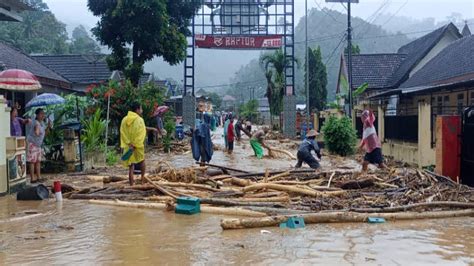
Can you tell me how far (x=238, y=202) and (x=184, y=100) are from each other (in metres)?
27.0

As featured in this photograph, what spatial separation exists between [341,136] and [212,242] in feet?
52.6

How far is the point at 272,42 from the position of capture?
35125mm

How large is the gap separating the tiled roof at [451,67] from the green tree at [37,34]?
3370cm

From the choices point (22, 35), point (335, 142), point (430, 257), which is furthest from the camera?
point (22, 35)

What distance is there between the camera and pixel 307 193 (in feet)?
30.5

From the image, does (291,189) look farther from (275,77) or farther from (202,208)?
(275,77)

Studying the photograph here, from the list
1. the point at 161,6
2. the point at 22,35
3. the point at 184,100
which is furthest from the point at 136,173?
the point at 22,35

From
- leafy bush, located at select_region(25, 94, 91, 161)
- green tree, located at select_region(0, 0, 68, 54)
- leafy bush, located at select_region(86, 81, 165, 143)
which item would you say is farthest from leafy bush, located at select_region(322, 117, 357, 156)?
green tree, located at select_region(0, 0, 68, 54)

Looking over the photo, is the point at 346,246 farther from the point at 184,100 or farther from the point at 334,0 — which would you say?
the point at 184,100

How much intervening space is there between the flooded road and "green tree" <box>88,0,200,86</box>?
18835 millimetres

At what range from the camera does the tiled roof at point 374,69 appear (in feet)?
124

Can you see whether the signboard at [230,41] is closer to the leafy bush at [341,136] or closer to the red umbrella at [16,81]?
the leafy bush at [341,136]

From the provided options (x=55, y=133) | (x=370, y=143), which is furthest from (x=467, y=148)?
(x=55, y=133)

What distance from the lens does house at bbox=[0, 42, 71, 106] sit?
2159cm
